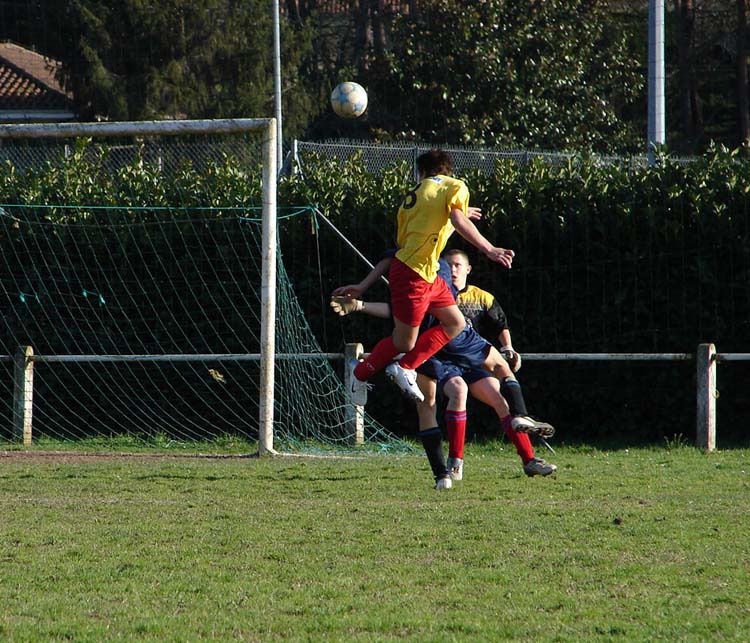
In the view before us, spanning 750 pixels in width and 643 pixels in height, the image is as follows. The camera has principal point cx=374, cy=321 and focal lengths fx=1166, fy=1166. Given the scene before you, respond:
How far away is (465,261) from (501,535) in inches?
113

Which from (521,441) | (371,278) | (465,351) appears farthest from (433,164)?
(521,441)

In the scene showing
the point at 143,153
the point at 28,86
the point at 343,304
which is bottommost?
the point at 343,304

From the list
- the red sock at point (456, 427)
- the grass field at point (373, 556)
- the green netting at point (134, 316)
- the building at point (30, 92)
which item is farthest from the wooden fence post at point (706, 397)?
the building at point (30, 92)

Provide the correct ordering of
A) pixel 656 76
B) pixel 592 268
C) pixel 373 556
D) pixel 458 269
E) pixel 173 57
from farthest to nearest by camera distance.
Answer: pixel 173 57, pixel 656 76, pixel 592 268, pixel 458 269, pixel 373 556

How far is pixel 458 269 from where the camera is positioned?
27.9ft

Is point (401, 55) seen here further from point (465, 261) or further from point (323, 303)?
point (465, 261)

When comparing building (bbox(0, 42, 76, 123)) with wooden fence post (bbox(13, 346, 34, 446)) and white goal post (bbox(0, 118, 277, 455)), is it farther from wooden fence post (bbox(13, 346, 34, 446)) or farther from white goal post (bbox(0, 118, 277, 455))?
white goal post (bbox(0, 118, 277, 455))

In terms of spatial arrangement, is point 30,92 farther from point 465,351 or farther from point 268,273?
point 465,351

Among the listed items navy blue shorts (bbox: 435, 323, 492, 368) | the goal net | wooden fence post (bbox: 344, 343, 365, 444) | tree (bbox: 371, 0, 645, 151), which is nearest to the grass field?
navy blue shorts (bbox: 435, 323, 492, 368)

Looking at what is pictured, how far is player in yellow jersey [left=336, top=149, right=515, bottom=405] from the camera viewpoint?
305 inches

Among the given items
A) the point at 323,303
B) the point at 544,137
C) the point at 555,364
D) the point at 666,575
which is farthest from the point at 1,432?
the point at 544,137

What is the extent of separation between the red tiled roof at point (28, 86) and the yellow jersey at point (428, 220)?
28.0 metres

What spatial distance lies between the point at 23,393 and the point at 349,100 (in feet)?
25.7

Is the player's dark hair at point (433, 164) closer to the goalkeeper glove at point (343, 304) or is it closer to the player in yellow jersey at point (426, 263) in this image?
the player in yellow jersey at point (426, 263)
